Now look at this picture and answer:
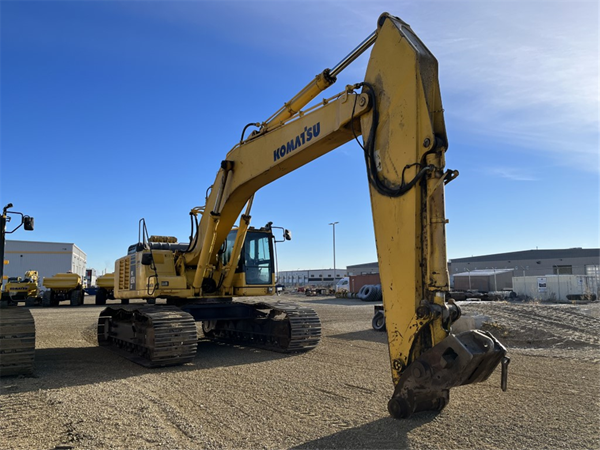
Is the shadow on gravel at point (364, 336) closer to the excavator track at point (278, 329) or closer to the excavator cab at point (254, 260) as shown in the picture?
the excavator track at point (278, 329)

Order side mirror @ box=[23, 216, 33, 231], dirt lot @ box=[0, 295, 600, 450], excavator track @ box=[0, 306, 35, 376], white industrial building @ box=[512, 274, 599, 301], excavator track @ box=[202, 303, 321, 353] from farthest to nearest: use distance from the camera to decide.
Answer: white industrial building @ box=[512, 274, 599, 301] < excavator track @ box=[202, 303, 321, 353] < side mirror @ box=[23, 216, 33, 231] < excavator track @ box=[0, 306, 35, 376] < dirt lot @ box=[0, 295, 600, 450]

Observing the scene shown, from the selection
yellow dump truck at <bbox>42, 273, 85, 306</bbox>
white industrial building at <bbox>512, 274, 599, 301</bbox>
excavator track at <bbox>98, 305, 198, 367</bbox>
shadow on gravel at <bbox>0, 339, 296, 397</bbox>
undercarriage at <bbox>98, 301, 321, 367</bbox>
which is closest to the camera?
shadow on gravel at <bbox>0, 339, 296, 397</bbox>

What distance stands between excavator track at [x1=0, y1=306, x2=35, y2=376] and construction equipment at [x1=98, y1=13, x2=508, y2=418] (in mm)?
1957

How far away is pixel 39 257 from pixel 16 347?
60869 millimetres

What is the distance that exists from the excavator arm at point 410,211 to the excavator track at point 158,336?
15.5 feet

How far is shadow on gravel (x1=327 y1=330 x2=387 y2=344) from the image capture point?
12.6 metres

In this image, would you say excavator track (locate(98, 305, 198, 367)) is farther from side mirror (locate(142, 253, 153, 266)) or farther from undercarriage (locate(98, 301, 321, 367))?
side mirror (locate(142, 253, 153, 266))

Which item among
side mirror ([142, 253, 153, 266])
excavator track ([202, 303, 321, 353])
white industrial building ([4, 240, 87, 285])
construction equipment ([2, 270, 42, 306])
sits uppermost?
white industrial building ([4, 240, 87, 285])

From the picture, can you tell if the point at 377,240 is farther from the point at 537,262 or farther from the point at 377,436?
the point at 537,262

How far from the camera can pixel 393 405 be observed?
4.91m

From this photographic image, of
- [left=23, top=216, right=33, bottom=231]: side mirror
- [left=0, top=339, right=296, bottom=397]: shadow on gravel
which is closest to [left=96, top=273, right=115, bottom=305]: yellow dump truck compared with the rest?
[left=0, top=339, right=296, bottom=397]: shadow on gravel

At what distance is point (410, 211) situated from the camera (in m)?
5.02

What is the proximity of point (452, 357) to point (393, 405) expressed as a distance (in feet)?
3.22

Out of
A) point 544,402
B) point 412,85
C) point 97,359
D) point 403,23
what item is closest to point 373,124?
point 412,85
